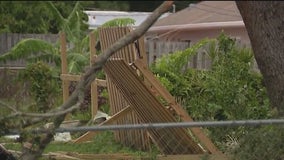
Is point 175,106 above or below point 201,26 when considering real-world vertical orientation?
below

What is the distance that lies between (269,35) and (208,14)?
16.0 m

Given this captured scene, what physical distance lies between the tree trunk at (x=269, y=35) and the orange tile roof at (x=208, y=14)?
12824 mm

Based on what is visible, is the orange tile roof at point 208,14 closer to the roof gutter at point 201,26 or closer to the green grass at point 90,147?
the roof gutter at point 201,26

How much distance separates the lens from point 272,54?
21.6 ft

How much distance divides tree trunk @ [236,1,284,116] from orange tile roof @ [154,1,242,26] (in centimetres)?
1282

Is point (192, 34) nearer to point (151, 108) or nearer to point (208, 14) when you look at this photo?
point (208, 14)

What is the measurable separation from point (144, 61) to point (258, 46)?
206cm

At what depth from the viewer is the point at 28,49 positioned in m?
16.7

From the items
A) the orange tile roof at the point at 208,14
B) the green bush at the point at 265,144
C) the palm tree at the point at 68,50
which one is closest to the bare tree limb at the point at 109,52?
the green bush at the point at 265,144

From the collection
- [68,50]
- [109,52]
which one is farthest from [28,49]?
[109,52]

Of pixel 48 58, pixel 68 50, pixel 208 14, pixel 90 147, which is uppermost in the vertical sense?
pixel 208 14

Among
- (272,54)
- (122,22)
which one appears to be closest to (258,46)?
(272,54)

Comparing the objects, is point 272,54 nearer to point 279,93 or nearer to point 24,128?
point 279,93

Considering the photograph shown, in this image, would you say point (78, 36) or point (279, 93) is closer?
point (279, 93)
